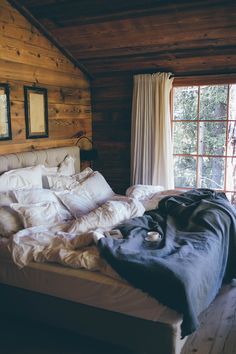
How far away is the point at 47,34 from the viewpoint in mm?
4004

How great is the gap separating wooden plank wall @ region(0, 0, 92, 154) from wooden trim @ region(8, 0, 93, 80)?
0.04 m

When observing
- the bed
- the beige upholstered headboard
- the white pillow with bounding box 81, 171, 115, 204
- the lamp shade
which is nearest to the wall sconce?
the lamp shade

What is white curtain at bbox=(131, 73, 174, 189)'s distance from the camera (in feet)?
14.6

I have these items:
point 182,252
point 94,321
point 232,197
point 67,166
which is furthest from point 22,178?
point 232,197

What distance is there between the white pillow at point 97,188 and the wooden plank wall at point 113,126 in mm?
1167

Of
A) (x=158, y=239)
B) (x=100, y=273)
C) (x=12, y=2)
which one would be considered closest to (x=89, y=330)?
(x=100, y=273)

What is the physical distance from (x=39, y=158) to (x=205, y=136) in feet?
6.74

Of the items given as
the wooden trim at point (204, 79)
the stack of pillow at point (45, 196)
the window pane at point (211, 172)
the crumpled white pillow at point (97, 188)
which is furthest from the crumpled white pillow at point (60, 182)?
the wooden trim at point (204, 79)

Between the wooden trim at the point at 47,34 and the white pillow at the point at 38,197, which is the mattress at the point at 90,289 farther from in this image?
the wooden trim at the point at 47,34

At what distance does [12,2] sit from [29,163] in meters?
1.55

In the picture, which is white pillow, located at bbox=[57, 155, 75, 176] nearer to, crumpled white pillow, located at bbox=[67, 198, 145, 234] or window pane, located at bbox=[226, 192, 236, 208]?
crumpled white pillow, located at bbox=[67, 198, 145, 234]

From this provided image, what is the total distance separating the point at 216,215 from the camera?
283cm

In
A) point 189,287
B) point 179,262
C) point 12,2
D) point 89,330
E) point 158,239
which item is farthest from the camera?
point 12,2

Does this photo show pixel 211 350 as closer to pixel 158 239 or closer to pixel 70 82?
pixel 158 239
